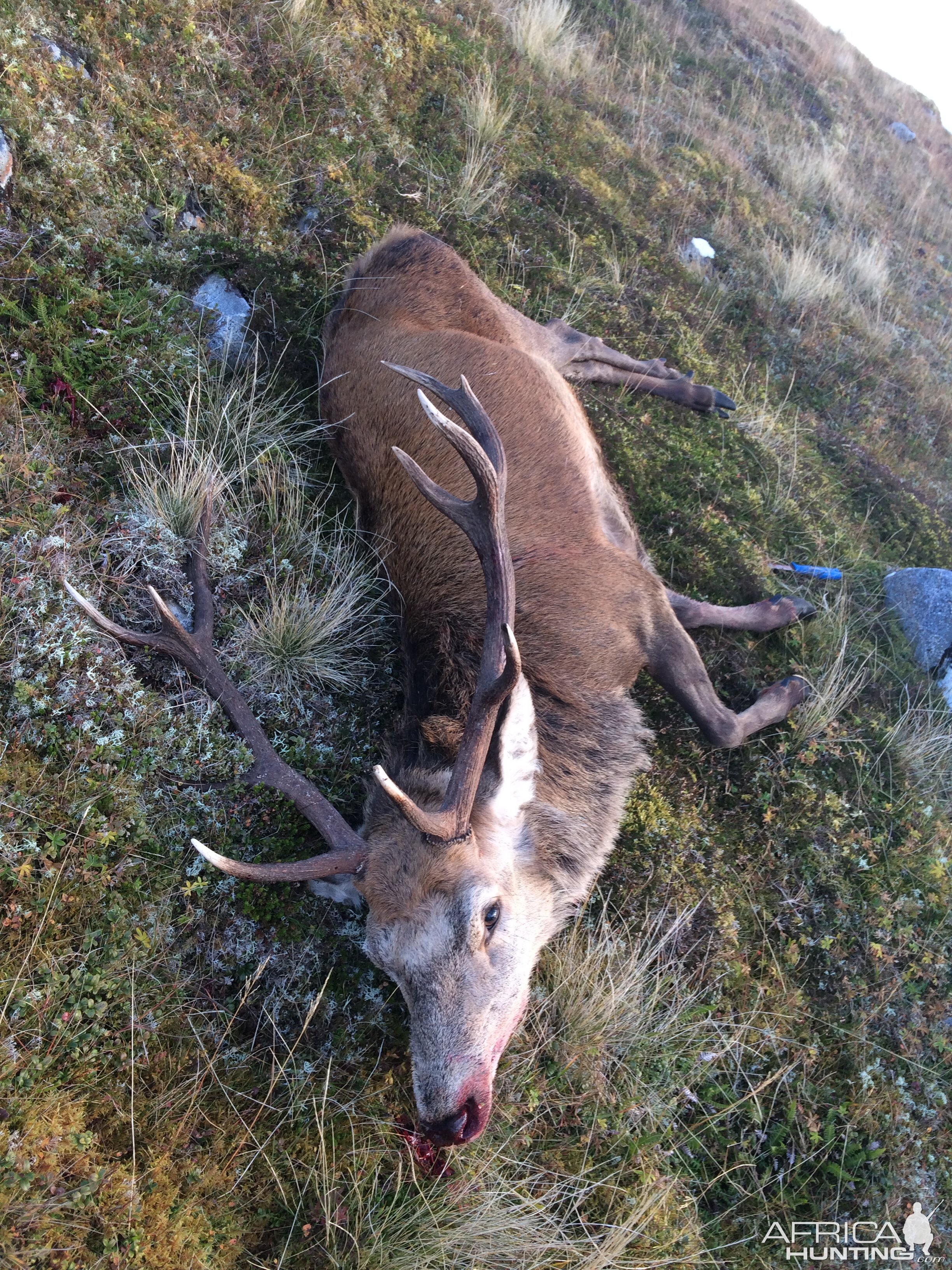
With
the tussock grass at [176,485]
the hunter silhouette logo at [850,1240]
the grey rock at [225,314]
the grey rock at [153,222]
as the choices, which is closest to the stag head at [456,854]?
the tussock grass at [176,485]

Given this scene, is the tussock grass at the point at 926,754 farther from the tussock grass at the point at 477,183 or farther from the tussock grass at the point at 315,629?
the tussock grass at the point at 477,183

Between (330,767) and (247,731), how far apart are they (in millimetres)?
580

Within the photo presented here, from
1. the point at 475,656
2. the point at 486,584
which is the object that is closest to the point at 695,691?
the point at 475,656

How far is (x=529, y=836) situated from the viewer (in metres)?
3.71

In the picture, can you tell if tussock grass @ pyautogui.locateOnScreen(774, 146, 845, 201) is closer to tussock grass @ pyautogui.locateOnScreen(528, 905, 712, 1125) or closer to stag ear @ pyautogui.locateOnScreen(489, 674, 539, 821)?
stag ear @ pyautogui.locateOnScreen(489, 674, 539, 821)

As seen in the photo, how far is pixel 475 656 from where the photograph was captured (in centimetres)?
392

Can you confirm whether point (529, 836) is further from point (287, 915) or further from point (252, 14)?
point (252, 14)

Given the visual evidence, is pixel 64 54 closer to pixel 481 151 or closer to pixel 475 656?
pixel 481 151

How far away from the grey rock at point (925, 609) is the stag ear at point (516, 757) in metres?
3.46

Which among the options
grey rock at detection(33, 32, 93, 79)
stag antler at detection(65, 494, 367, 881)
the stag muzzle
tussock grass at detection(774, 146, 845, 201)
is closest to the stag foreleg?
grey rock at detection(33, 32, 93, 79)

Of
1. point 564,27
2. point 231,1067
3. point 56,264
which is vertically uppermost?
point 564,27

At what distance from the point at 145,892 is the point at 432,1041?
1307 mm

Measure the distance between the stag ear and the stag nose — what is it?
109cm

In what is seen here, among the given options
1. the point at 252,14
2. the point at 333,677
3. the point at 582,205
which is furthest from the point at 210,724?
the point at 582,205
